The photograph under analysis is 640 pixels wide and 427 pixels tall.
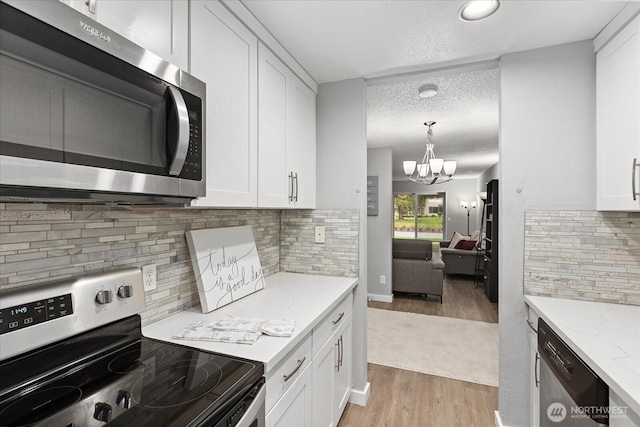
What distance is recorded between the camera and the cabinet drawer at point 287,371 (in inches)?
42.8

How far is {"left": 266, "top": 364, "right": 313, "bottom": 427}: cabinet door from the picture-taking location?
1132 mm

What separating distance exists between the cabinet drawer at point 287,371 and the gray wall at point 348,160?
913 mm

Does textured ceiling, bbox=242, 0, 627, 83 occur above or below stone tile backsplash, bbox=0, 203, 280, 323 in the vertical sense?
above

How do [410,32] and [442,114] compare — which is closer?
[410,32]

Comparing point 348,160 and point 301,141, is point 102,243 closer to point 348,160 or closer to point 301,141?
point 301,141

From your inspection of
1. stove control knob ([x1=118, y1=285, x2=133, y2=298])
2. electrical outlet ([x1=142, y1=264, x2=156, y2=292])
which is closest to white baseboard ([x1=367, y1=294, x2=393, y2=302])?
electrical outlet ([x1=142, y1=264, x2=156, y2=292])

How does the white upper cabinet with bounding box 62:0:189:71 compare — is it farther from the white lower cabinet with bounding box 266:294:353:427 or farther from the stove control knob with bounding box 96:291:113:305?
the white lower cabinet with bounding box 266:294:353:427

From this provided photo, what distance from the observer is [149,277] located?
1.32 metres

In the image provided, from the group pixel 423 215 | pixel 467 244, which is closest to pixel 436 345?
pixel 467 244

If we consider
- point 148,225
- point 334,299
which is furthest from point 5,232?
point 334,299

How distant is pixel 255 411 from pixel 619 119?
1988mm

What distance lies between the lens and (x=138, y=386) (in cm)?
87

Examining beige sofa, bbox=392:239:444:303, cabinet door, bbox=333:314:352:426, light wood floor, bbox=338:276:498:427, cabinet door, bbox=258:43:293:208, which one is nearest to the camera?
cabinet door, bbox=258:43:293:208

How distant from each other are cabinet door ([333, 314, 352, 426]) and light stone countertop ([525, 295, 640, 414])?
105cm
